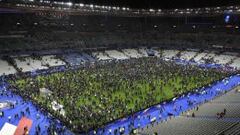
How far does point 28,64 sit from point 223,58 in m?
50.5

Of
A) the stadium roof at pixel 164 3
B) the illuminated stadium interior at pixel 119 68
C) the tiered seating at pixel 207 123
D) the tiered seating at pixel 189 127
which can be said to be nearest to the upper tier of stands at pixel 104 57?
the illuminated stadium interior at pixel 119 68

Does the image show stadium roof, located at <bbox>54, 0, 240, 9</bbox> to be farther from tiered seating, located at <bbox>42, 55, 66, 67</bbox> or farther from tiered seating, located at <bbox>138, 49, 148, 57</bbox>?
tiered seating, located at <bbox>42, 55, 66, 67</bbox>

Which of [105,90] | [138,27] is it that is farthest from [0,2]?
[138,27]

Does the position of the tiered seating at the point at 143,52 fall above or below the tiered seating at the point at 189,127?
above

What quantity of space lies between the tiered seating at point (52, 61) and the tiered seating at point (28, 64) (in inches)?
55.1

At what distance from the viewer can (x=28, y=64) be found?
5966cm

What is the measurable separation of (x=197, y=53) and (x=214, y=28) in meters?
18.8

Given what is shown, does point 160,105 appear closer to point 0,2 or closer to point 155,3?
point 0,2

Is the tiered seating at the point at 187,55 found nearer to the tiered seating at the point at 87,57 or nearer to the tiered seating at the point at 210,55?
the tiered seating at the point at 210,55

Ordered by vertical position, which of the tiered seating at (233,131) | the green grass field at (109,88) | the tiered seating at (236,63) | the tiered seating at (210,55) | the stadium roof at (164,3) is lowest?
the green grass field at (109,88)

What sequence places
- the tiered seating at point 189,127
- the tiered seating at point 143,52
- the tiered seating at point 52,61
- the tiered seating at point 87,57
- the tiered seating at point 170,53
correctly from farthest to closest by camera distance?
1. the tiered seating at point 143,52
2. the tiered seating at point 170,53
3. the tiered seating at point 87,57
4. the tiered seating at point 52,61
5. the tiered seating at point 189,127

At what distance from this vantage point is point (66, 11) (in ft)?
254

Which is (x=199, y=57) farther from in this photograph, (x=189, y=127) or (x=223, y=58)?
(x=189, y=127)

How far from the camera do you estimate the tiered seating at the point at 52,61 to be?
62.5 m
